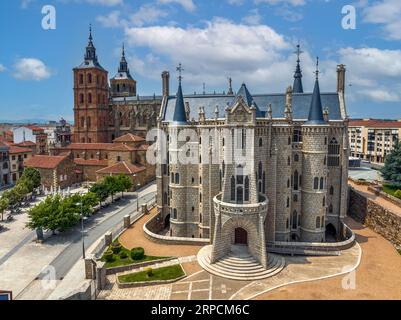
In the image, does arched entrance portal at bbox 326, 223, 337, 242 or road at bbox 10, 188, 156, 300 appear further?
arched entrance portal at bbox 326, 223, 337, 242

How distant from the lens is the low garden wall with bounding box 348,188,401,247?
38.8m

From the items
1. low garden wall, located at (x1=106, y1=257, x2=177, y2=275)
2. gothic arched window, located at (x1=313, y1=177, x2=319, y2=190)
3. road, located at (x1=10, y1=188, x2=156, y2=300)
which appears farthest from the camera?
gothic arched window, located at (x1=313, y1=177, x2=319, y2=190)

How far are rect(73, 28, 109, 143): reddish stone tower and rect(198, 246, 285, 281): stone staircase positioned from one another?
7072 centimetres

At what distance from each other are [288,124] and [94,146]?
198 feet

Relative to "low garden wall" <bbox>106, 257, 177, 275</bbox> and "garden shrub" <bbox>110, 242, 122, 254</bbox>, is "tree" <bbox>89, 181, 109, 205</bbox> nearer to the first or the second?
"garden shrub" <bbox>110, 242, 122, 254</bbox>

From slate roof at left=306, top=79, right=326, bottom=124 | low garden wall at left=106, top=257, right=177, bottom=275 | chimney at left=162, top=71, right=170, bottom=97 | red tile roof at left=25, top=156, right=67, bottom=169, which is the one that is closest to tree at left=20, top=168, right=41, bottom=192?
red tile roof at left=25, top=156, right=67, bottom=169

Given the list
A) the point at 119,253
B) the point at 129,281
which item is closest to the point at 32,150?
the point at 119,253

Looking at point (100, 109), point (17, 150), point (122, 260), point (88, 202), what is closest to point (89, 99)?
point (100, 109)

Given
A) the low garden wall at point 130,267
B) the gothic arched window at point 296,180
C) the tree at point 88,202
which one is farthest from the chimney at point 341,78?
the tree at point 88,202

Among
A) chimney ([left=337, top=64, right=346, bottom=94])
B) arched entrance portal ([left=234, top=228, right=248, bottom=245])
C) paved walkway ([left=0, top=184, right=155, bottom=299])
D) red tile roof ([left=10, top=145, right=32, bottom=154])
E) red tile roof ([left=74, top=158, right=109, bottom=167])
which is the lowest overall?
paved walkway ([left=0, top=184, right=155, bottom=299])

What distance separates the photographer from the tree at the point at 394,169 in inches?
2291

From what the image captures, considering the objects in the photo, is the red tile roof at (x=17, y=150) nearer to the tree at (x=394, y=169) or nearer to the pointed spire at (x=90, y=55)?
the pointed spire at (x=90, y=55)

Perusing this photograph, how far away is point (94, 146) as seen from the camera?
271 feet

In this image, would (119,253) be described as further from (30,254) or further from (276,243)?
(276,243)
